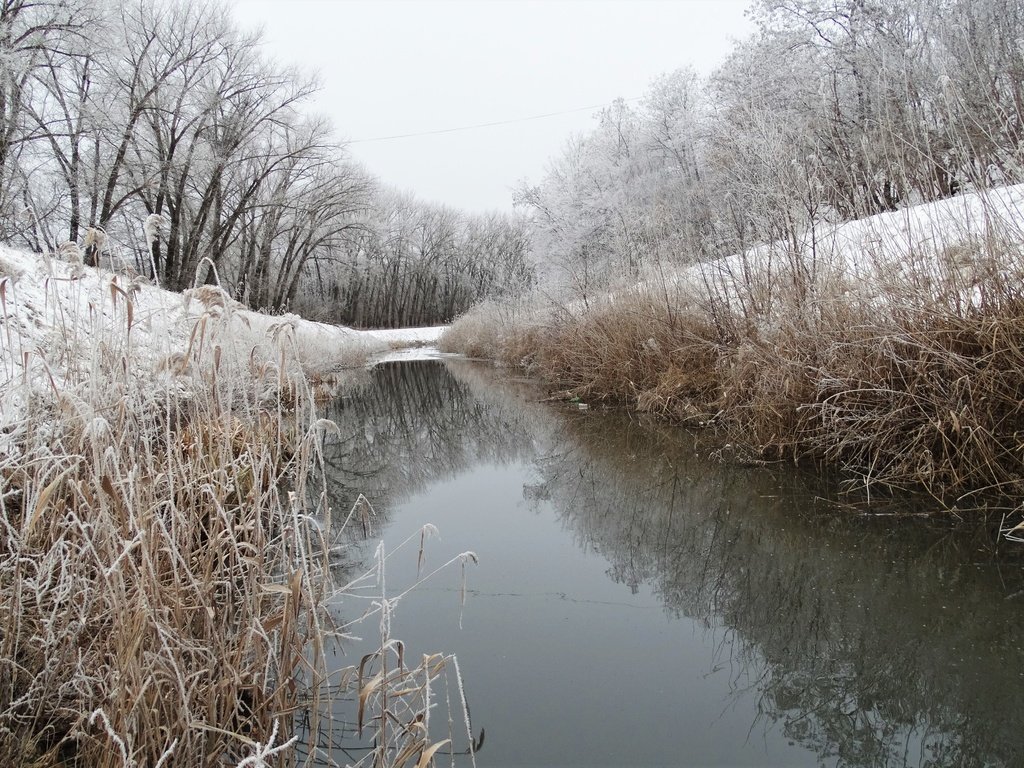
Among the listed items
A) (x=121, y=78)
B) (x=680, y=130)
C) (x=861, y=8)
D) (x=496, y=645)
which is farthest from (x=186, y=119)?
(x=496, y=645)

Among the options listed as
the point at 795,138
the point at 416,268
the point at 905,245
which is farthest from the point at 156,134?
the point at 416,268

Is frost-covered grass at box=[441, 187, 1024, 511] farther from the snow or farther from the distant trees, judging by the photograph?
the distant trees

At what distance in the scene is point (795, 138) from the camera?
191 inches

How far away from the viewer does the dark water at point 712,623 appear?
148 cm

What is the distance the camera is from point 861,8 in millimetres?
13469

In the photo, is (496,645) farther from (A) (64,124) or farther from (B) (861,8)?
(A) (64,124)

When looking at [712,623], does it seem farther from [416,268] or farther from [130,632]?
[416,268]

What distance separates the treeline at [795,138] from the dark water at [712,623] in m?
2.02

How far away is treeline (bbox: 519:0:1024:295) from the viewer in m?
3.47

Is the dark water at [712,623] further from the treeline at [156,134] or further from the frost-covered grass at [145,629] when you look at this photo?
the treeline at [156,134]

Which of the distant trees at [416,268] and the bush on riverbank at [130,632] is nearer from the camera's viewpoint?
the bush on riverbank at [130,632]

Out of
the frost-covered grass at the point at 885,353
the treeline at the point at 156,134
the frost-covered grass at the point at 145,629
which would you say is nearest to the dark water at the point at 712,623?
the frost-covered grass at the point at 145,629

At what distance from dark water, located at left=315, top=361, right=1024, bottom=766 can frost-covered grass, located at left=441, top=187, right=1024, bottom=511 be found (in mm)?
436

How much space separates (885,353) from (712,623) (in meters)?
1.90
